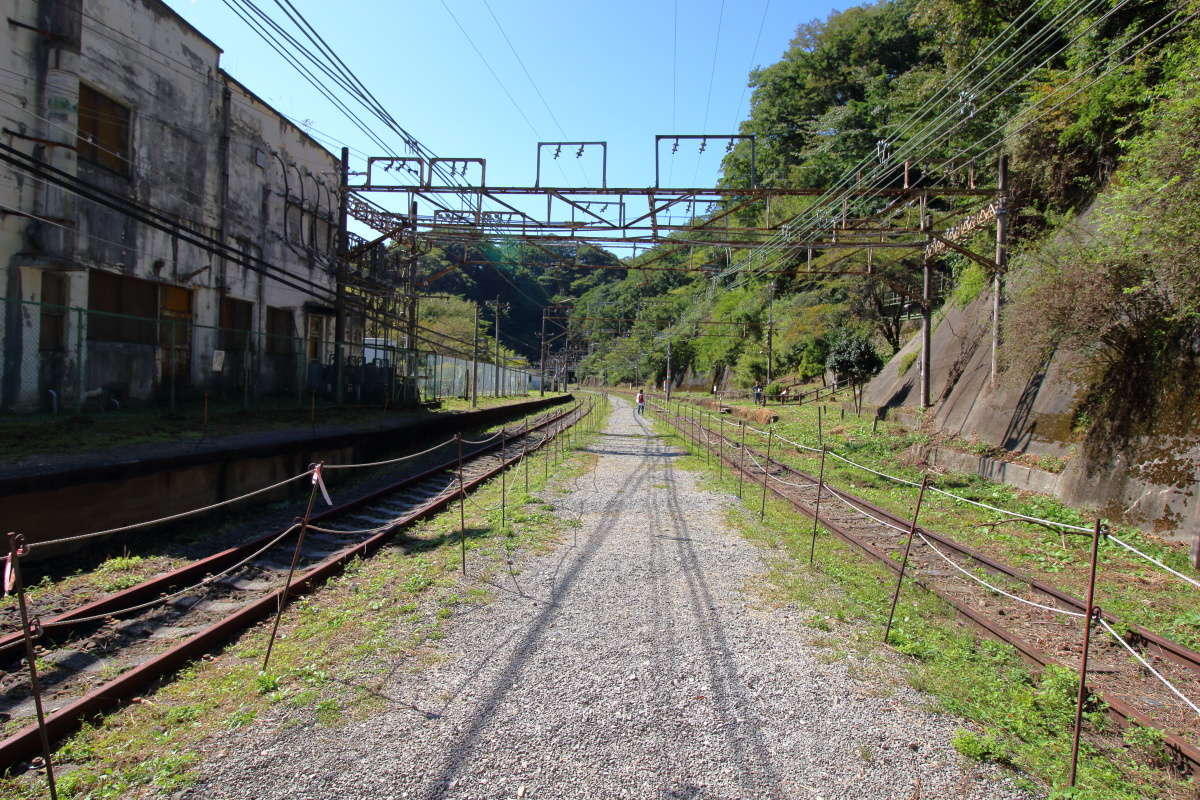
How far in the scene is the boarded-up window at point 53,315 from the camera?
1330 cm

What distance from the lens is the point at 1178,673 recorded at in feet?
17.7

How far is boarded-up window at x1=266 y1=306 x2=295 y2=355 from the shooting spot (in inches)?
878

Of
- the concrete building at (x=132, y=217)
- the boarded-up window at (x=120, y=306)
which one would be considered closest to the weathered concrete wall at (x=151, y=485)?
the concrete building at (x=132, y=217)

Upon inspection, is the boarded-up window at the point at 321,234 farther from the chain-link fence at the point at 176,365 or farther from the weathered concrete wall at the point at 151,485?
the weathered concrete wall at the point at 151,485

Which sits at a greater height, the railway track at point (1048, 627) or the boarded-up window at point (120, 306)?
the boarded-up window at point (120, 306)

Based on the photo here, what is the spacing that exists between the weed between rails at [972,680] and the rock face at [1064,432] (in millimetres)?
4477

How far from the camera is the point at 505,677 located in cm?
487

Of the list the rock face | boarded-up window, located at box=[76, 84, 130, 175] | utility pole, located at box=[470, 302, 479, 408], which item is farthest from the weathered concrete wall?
utility pole, located at box=[470, 302, 479, 408]

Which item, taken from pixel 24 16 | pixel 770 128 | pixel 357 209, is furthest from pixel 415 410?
pixel 770 128

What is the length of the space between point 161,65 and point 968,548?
21046mm

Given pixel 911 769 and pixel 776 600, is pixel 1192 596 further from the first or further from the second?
pixel 911 769

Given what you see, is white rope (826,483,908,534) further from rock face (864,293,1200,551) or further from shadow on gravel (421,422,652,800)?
shadow on gravel (421,422,652,800)

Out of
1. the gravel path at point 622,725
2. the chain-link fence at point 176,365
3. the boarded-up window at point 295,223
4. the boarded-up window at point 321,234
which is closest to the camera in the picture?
the gravel path at point 622,725

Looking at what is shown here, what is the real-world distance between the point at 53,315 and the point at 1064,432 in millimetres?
20557
